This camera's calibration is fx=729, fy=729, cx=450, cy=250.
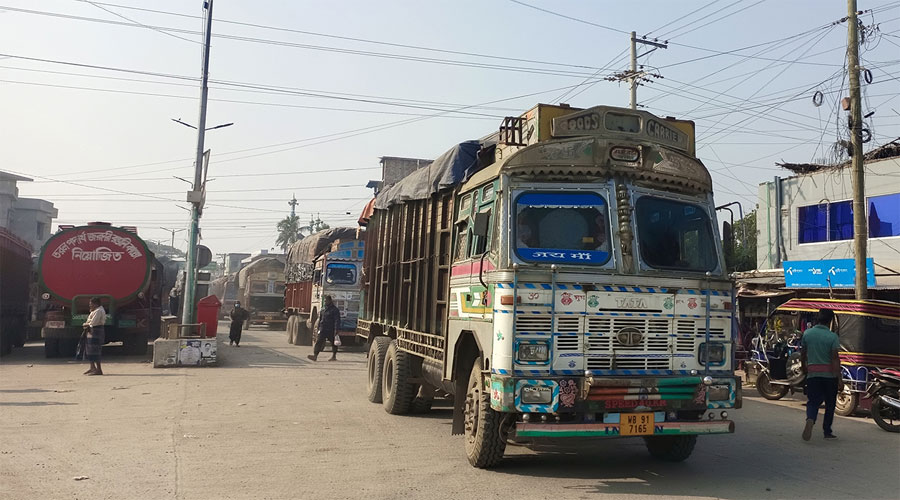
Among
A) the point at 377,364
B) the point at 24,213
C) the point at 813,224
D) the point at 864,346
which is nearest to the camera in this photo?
the point at 864,346

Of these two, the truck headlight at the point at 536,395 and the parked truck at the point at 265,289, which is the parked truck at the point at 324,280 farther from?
the truck headlight at the point at 536,395

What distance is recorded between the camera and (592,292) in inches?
261

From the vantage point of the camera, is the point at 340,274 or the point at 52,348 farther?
the point at 340,274

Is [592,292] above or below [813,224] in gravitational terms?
below

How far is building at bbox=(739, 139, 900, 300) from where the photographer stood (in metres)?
19.8

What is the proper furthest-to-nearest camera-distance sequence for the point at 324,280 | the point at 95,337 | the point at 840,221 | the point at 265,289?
the point at 265,289 < the point at 324,280 < the point at 840,221 < the point at 95,337

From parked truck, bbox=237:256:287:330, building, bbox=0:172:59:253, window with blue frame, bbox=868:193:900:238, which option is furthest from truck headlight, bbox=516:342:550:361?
building, bbox=0:172:59:253

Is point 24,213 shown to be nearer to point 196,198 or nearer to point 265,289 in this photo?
point 265,289

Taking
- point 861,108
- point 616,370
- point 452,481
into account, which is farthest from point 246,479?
point 861,108

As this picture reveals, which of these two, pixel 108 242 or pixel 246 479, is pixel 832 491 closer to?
pixel 246 479

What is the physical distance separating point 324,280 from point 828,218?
15.6 meters

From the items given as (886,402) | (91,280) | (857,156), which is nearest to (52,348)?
(91,280)

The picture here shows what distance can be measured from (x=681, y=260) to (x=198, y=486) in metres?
4.95

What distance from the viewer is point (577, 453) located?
830 centimetres
